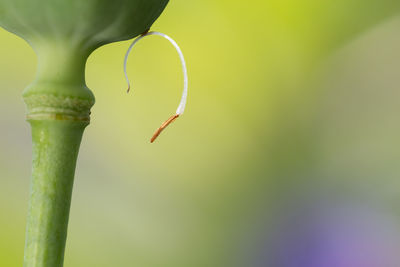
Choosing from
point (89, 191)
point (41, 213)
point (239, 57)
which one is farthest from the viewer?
point (239, 57)

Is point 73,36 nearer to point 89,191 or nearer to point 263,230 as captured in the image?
point 89,191

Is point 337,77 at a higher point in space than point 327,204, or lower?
higher

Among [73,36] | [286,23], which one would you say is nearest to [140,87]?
[286,23]

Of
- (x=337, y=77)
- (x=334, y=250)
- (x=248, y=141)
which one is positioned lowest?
(x=334, y=250)

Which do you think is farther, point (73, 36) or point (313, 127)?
point (313, 127)

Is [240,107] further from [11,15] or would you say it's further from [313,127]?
[11,15]

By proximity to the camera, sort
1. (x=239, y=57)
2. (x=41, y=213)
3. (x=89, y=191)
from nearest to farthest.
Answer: (x=41, y=213), (x=89, y=191), (x=239, y=57)
